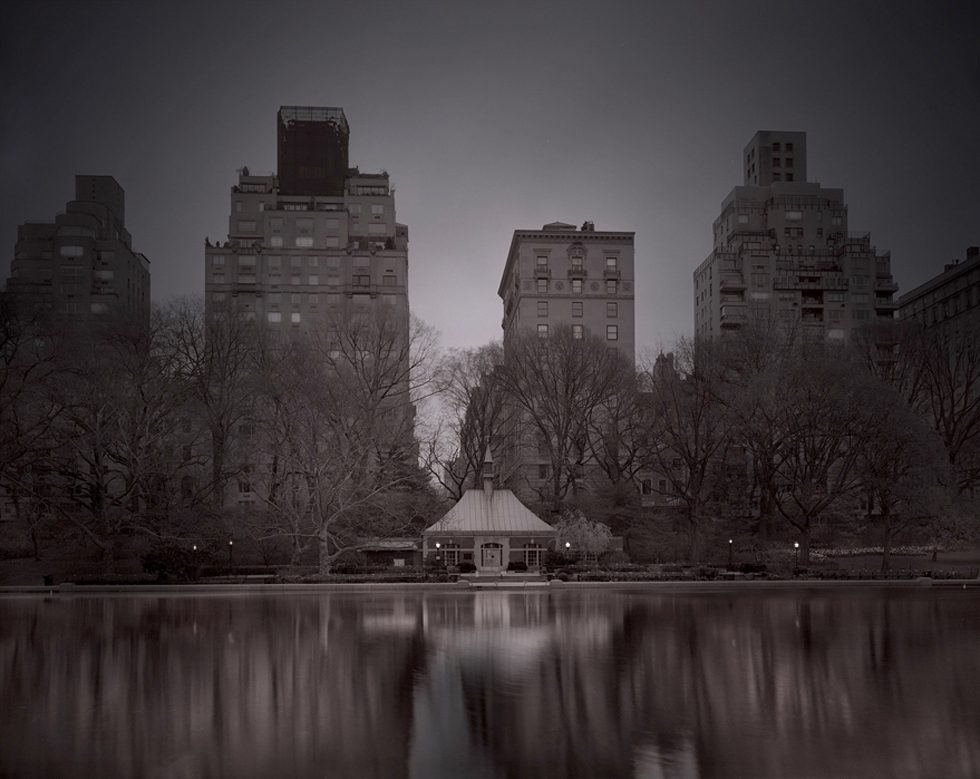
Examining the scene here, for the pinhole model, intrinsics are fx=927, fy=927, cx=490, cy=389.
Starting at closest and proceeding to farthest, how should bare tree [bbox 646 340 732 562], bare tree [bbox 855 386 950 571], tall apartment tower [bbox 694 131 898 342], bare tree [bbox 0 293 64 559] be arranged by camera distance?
bare tree [bbox 0 293 64 559] → bare tree [bbox 855 386 950 571] → bare tree [bbox 646 340 732 562] → tall apartment tower [bbox 694 131 898 342]

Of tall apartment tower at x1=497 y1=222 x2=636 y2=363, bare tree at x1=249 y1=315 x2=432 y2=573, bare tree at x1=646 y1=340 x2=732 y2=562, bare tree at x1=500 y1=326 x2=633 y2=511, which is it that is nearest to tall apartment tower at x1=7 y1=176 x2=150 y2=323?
tall apartment tower at x1=497 y1=222 x2=636 y2=363

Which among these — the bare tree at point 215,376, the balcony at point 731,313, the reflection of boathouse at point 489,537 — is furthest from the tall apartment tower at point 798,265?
the bare tree at point 215,376

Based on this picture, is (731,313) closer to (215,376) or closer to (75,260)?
(215,376)

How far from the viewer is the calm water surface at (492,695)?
1627 cm

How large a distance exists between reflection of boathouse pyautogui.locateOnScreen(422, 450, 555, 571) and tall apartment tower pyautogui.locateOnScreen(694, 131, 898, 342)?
55255mm

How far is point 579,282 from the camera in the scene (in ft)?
337

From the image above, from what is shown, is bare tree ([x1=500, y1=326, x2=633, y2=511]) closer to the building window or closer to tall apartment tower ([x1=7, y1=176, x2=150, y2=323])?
the building window

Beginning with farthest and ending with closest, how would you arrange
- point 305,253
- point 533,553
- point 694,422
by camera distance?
point 305,253, point 694,422, point 533,553

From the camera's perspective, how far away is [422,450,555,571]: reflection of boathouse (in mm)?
60656

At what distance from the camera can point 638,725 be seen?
61.1 feet

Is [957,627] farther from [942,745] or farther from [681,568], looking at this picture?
[681,568]

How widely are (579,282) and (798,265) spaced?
28.1m

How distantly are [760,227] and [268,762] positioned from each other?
108 meters

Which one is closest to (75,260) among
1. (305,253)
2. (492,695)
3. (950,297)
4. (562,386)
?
(305,253)
